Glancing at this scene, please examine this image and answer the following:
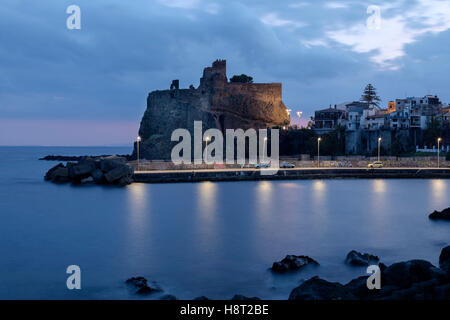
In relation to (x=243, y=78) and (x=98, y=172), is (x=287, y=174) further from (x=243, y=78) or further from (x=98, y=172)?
(x=243, y=78)

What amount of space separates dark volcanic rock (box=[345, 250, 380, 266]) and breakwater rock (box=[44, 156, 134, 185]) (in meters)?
22.8

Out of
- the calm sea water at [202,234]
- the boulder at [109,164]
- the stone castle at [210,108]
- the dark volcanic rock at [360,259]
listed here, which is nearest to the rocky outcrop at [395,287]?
the calm sea water at [202,234]

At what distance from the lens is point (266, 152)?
50.6 metres

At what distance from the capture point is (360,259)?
12852mm

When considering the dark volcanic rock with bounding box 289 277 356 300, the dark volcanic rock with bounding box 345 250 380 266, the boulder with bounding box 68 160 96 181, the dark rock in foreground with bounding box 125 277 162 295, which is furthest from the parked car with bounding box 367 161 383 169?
the dark volcanic rock with bounding box 289 277 356 300

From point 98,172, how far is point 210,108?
19.2m

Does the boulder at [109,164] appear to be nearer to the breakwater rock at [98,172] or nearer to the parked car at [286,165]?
the breakwater rock at [98,172]

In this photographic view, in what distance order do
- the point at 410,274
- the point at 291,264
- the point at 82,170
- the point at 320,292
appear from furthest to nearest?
the point at 82,170
the point at 291,264
the point at 410,274
the point at 320,292

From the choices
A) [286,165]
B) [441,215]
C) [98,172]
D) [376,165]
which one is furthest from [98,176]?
[441,215]

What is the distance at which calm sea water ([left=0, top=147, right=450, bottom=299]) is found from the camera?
38.6ft
